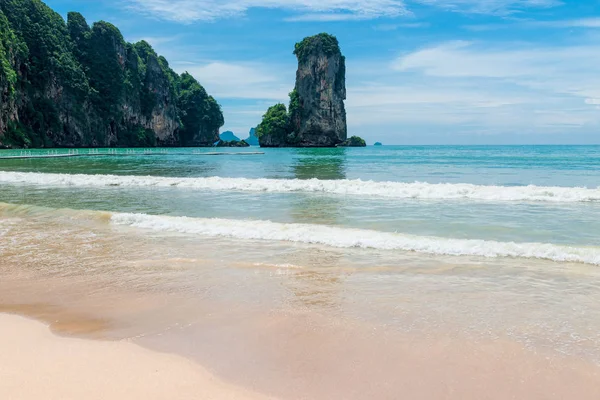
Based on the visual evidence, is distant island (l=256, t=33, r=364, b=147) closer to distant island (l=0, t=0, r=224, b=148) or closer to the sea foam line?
distant island (l=0, t=0, r=224, b=148)

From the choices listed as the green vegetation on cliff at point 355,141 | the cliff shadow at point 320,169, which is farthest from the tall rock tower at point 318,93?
the cliff shadow at point 320,169

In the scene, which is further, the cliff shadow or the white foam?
the cliff shadow

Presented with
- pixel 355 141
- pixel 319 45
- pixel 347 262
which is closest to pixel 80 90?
pixel 319 45

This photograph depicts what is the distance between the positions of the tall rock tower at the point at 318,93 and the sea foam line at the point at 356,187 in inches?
3637

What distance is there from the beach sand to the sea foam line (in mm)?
12711

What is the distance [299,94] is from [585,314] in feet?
379

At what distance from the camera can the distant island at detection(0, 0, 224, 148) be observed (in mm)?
80688

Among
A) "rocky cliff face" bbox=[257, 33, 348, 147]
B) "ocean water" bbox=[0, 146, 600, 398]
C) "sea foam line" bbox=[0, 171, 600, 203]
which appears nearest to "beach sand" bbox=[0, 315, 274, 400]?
"ocean water" bbox=[0, 146, 600, 398]

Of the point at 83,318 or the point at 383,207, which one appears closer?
the point at 83,318

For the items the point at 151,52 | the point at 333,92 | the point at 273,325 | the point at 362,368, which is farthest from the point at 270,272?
the point at 151,52

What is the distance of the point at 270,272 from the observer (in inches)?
236

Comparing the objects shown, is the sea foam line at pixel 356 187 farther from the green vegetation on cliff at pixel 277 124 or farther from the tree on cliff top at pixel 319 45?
the tree on cliff top at pixel 319 45

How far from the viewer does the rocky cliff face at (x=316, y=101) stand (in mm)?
112438

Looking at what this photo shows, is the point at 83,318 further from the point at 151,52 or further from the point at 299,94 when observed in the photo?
the point at 151,52
